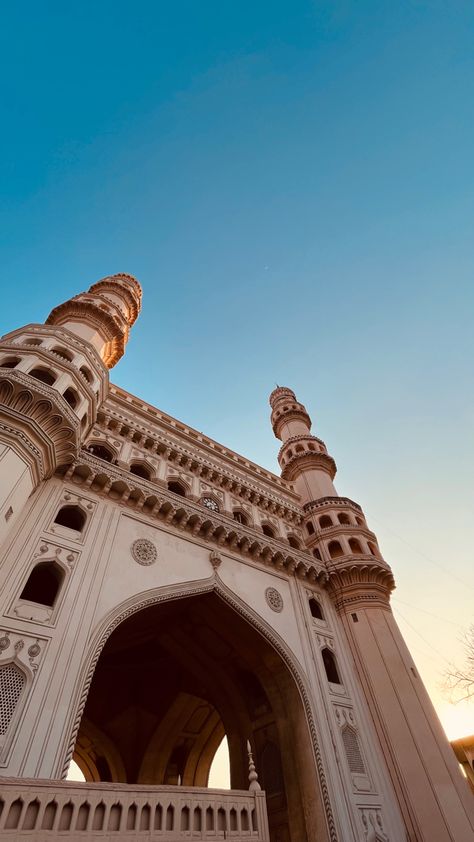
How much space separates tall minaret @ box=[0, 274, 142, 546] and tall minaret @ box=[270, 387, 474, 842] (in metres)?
10.5

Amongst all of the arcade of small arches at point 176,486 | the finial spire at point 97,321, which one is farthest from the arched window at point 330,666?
the finial spire at point 97,321

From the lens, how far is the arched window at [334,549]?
59.1ft

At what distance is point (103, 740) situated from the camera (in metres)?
18.1

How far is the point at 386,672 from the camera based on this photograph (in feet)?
46.6

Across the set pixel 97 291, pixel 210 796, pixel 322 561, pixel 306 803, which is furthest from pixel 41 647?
pixel 97 291

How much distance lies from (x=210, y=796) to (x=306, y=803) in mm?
5437

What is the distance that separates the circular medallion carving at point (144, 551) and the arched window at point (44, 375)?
4.91 m

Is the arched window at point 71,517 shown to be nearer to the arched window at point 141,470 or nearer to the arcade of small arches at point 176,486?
the arcade of small arches at point 176,486

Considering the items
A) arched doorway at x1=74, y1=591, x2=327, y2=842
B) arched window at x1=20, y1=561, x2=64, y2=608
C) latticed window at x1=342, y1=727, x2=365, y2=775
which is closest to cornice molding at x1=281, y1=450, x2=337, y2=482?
arched doorway at x1=74, y1=591, x2=327, y2=842

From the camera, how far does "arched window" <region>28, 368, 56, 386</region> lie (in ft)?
40.4

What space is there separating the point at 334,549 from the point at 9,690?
13.0 m

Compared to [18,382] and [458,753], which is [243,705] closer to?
[18,382]

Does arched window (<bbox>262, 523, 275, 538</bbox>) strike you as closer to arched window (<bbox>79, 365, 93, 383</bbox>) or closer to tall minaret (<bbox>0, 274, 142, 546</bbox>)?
tall minaret (<bbox>0, 274, 142, 546</bbox>)

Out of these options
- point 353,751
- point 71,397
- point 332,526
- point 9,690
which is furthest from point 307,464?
point 9,690
